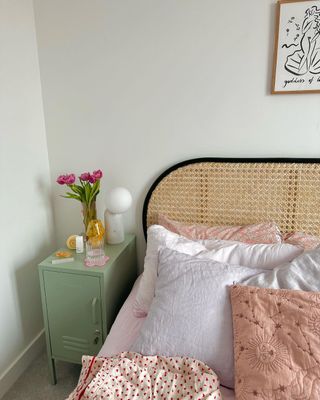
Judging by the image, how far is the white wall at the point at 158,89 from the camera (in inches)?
61.1

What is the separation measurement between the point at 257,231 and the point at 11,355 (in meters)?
1.48

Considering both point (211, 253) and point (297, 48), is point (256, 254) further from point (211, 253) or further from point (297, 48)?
point (297, 48)

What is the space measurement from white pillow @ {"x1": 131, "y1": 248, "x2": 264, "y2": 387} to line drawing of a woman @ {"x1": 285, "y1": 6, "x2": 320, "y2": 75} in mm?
958

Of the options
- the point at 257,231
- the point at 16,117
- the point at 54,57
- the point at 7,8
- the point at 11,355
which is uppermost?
the point at 7,8

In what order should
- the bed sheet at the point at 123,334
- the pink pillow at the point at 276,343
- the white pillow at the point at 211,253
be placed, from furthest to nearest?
the white pillow at the point at 211,253, the bed sheet at the point at 123,334, the pink pillow at the point at 276,343

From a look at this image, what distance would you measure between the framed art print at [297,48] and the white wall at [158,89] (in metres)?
0.04

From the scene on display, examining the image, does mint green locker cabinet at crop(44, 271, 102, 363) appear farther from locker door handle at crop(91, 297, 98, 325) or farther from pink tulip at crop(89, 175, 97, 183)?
pink tulip at crop(89, 175, 97, 183)

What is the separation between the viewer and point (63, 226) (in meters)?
2.05

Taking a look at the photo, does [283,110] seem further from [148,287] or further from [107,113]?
[148,287]

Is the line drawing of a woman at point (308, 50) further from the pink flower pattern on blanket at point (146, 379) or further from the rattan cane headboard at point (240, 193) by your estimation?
the pink flower pattern on blanket at point (146, 379)

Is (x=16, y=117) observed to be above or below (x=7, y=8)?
below

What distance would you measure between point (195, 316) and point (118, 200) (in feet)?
2.53

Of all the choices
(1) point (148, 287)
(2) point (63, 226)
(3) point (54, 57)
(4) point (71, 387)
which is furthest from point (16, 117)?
(4) point (71, 387)

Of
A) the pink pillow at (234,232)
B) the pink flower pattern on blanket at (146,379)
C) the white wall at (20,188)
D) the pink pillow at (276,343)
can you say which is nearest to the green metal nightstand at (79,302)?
the white wall at (20,188)
